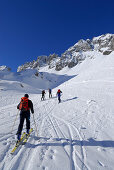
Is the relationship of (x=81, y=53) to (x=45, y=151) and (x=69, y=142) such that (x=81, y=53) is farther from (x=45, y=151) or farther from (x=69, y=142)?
(x=45, y=151)

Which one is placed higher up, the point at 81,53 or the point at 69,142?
the point at 81,53

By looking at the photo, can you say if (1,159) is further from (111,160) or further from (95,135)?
(95,135)

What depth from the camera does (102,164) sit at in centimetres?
297

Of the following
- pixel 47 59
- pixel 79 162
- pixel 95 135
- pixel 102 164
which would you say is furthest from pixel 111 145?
pixel 47 59

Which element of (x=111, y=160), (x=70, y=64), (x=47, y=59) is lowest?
(x=111, y=160)

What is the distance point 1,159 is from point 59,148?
2.17 metres

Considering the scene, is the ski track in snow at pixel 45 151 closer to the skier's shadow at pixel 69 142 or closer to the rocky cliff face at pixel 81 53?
the skier's shadow at pixel 69 142

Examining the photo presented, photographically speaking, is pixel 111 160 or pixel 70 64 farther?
pixel 70 64

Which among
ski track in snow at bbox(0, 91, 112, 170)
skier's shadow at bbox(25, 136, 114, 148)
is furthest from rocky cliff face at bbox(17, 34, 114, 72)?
skier's shadow at bbox(25, 136, 114, 148)

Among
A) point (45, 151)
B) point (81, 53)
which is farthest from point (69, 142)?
point (81, 53)

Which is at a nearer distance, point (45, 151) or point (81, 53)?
point (45, 151)

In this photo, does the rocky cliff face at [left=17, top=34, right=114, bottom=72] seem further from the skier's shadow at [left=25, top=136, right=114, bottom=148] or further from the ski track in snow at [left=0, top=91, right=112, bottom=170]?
the skier's shadow at [left=25, top=136, right=114, bottom=148]

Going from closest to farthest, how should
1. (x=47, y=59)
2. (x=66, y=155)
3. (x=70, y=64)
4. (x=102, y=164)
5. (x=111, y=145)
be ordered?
1. (x=102, y=164)
2. (x=66, y=155)
3. (x=111, y=145)
4. (x=70, y=64)
5. (x=47, y=59)

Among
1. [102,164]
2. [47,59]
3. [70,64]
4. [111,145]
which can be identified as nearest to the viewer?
[102,164]
